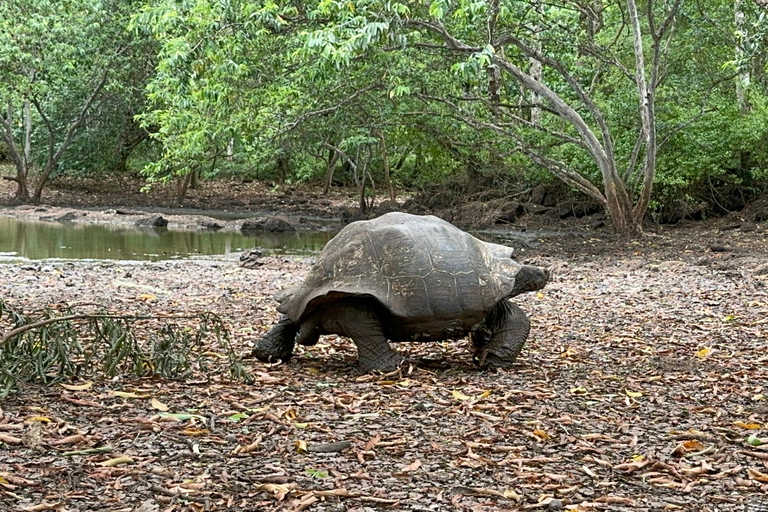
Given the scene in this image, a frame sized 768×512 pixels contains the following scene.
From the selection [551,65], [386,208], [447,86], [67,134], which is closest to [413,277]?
[551,65]

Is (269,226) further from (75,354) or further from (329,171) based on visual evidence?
(75,354)

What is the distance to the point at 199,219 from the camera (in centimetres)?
2688

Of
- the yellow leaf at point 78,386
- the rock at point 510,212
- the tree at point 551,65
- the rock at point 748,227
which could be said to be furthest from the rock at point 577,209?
the yellow leaf at point 78,386

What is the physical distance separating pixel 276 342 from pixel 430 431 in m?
2.19

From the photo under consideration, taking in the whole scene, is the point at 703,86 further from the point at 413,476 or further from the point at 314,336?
the point at 413,476

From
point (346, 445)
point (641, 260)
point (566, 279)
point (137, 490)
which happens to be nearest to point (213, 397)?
point (346, 445)

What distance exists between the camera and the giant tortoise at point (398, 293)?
627 centimetres

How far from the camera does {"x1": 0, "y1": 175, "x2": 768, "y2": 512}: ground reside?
3.80 meters

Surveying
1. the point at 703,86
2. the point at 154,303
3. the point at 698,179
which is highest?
the point at 703,86

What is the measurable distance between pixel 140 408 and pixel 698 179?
18368 mm

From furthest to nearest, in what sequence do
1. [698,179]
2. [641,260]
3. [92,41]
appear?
1. [92,41]
2. [698,179]
3. [641,260]

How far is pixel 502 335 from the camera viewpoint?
22.3 feet

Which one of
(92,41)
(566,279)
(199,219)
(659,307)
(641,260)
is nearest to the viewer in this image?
(659,307)

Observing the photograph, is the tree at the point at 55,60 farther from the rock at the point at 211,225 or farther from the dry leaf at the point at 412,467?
the dry leaf at the point at 412,467
